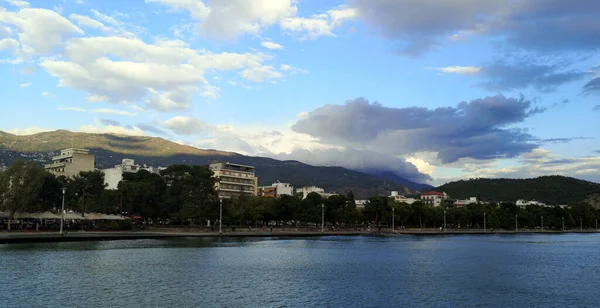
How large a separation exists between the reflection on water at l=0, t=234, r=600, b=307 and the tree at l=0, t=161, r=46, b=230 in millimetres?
20057

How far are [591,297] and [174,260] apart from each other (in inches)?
1490

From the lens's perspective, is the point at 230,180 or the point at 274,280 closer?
the point at 274,280

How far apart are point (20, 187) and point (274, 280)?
57.1 metres

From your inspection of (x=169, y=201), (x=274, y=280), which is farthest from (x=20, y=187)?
(x=274, y=280)

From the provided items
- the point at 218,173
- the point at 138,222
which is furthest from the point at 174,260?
the point at 218,173

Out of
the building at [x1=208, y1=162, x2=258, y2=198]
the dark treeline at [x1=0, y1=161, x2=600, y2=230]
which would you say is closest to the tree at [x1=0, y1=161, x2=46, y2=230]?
the dark treeline at [x1=0, y1=161, x2=600, y2=230]

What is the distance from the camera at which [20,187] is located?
8181 centimetres

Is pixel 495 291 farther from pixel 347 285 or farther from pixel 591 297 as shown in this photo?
pixel 347 285

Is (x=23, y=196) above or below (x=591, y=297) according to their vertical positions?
above

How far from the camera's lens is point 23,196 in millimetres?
81562

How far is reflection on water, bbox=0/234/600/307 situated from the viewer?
109 ft

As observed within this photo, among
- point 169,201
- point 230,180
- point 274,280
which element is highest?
point 230,180

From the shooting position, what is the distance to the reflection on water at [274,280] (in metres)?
33.1

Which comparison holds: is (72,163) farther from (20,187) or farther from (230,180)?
(20,187)
